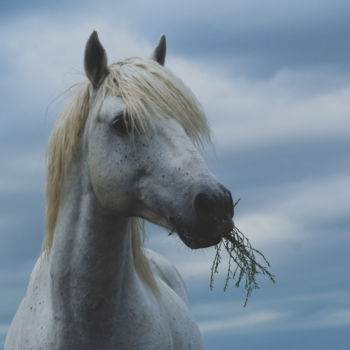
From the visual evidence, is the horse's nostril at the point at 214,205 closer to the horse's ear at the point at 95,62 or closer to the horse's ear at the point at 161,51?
the horse's ear at the point at 95,62

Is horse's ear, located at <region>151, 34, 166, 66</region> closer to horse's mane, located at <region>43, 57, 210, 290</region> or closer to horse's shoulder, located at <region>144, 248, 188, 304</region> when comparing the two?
horse's mane, located at <region>43, 57, 210, 290</region>

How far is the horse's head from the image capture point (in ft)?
12.1

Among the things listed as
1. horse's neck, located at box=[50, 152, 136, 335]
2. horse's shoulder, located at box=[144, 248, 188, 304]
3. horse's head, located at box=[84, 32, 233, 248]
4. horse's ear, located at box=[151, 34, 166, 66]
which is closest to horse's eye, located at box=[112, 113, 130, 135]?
horse's head, located at box=[84, 32, 233, 248]

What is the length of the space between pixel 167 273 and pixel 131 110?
9.28ft

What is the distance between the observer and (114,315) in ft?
13.9

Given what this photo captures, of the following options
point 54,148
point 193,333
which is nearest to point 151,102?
point 54,148

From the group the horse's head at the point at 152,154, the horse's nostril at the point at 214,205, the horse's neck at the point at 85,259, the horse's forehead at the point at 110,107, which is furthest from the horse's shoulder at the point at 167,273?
the horse's nostril at the point at 214,205

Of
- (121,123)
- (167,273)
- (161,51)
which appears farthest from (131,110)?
(167,273)

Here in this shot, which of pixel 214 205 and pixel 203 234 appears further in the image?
pixel 203 234

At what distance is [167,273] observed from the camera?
21.2ft

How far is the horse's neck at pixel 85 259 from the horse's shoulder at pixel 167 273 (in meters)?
2.04

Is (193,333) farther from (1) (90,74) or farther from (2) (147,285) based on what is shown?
(1) (90,74)

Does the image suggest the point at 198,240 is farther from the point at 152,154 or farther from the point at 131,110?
the point at 131,110

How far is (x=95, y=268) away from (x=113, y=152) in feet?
2.49
